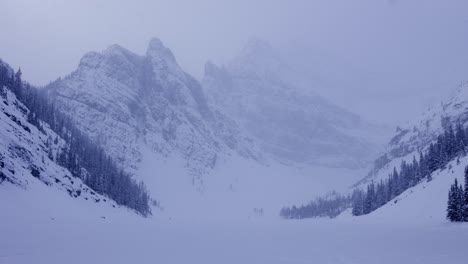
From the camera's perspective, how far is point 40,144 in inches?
4505

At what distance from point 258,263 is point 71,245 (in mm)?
16580

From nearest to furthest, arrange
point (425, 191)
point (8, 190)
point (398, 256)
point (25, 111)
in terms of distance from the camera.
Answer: point (398, 256) → point (8, 190) → point (425, 191) → point (25, 111)

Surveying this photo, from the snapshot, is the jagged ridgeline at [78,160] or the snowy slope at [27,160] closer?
the snowy slope at [27,160]

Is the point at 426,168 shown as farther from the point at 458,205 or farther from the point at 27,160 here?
the point at 27,160

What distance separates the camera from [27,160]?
93.2 m

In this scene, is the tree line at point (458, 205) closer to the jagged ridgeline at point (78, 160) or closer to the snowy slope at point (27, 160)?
the snowy slope at point (27, 160)

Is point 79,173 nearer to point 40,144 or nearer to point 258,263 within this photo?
point 40,144

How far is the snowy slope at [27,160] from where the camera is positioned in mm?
80625

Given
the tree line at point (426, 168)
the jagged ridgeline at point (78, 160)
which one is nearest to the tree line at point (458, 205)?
the tree line at point (426, 168)

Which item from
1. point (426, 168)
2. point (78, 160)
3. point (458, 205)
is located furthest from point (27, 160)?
point (426, 168)

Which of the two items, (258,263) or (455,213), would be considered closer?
(258,263)

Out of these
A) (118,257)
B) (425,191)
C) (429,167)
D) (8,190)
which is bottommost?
(118,257)

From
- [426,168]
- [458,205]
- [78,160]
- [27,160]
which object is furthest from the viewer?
[78,160]

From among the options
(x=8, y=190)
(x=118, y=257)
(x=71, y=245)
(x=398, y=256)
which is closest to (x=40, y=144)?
(x=8, y=190)
